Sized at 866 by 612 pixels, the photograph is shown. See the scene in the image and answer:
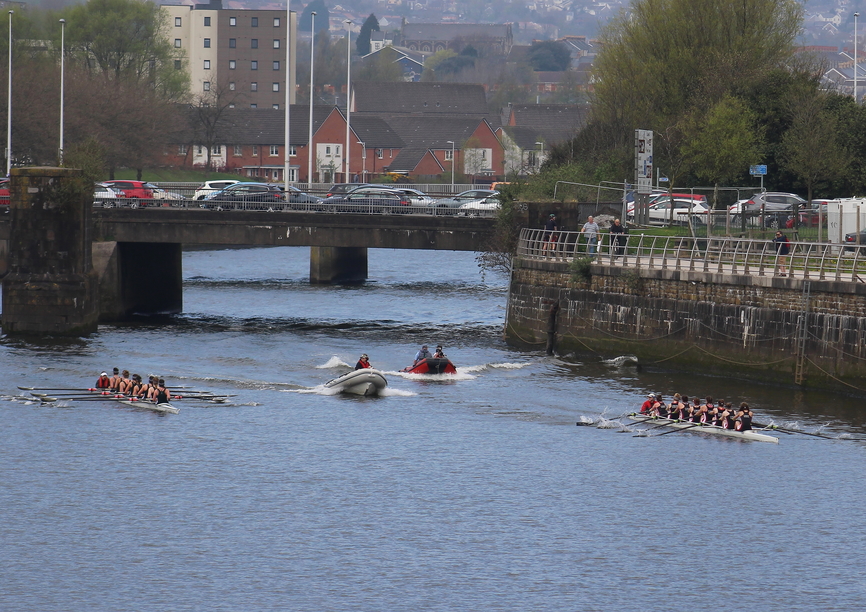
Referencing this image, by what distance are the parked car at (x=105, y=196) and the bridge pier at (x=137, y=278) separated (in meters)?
2.54

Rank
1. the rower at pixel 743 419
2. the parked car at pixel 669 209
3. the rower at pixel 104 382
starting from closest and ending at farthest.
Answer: the rower at pixel 743 419 → the rower at pixel 104 382 → the parked car at pixel 669 209

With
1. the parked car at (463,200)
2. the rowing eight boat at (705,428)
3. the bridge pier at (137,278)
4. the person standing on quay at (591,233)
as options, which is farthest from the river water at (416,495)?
the parked car at (463,200)

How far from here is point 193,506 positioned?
34156 mm

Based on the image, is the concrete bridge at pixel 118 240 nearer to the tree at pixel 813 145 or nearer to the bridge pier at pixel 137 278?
the bridge pier at pixel 137 278

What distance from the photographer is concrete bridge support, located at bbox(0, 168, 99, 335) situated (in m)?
59.0

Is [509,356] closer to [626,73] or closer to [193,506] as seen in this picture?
[193,506]

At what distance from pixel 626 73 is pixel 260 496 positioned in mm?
52916

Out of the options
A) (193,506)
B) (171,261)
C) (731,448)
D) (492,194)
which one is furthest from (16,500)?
(492,194)

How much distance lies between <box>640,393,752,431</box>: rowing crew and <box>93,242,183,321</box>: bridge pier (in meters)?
33.0

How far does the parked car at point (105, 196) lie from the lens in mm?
69312

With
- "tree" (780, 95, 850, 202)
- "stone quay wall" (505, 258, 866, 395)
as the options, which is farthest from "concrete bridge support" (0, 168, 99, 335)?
"tree" (780, 95, 850, 202)

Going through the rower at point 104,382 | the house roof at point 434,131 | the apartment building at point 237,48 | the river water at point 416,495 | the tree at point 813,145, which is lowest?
the river water at point 416,495

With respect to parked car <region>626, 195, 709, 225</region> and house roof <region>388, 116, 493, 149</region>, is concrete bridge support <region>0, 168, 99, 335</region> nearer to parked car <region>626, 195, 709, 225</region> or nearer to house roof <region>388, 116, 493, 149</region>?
parked car <region>626, 195, 709, 225</region>

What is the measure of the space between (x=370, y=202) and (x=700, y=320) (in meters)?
28.1
